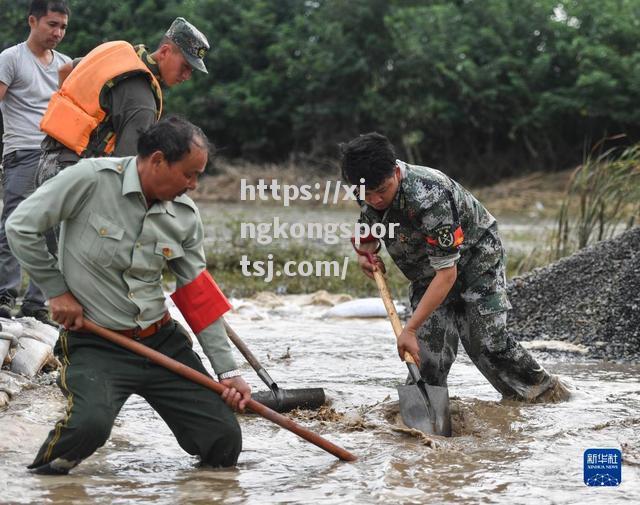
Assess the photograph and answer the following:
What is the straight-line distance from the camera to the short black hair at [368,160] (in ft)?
13.8

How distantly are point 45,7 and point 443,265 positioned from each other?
3097mm

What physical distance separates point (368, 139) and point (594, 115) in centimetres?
1859

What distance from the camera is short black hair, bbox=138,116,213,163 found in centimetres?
360

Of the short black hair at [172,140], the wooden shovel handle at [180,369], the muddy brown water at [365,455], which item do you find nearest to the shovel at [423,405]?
the muddy brown water at [365,455]

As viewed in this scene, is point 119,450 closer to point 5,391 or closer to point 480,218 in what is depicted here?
point 5,391

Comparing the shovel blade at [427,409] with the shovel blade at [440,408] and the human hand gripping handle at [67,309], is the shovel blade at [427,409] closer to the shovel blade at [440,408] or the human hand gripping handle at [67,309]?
the shovel blade at [440,408]

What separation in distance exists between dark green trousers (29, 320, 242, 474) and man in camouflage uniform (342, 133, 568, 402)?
3.22 ft

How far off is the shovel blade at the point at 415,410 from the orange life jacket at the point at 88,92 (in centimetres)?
187

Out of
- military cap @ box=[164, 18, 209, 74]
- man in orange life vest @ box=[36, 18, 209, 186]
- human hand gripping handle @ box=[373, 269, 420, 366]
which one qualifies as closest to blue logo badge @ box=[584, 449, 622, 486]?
human hand gripping handle @ box=[373, 269, 420, 366]

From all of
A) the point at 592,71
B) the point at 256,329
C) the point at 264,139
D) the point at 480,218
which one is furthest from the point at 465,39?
the point at 480,218

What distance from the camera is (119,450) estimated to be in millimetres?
4371

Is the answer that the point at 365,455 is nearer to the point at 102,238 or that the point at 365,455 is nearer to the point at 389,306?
the point at 389,306

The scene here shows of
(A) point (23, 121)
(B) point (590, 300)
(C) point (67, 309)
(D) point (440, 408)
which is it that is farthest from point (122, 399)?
(B) point (590, 300)

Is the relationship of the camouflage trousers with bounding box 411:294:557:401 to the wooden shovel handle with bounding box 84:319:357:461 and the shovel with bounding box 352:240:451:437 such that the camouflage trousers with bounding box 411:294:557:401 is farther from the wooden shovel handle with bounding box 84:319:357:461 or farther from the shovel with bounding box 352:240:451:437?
the wooden shovel handle with bounding box 84:319:357:461
